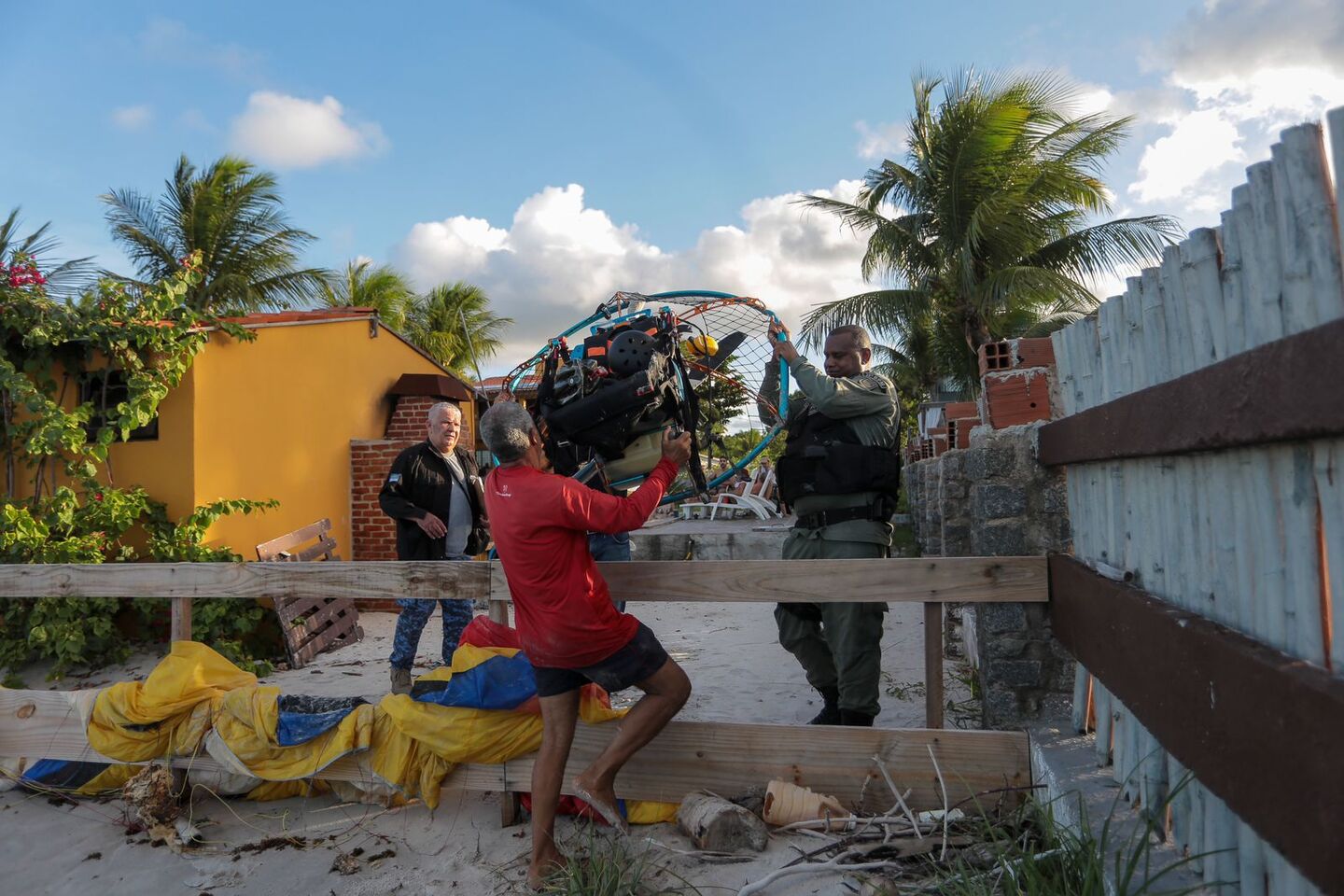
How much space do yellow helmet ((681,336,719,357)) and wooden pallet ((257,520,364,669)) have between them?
176 inches

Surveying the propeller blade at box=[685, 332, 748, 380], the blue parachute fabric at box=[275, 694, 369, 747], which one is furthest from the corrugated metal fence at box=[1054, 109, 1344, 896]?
the blue parachute fabric at box=[275, 694, 369, 747]

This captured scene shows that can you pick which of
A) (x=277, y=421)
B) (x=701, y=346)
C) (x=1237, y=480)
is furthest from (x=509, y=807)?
(x=277, y=421)

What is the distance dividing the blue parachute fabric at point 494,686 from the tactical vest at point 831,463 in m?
1.30

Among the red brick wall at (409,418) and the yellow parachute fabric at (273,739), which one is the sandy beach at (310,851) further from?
the red brick wall at (409,418)

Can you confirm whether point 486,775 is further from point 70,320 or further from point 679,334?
point 70,320

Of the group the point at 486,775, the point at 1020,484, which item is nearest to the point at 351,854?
the point at 486,775

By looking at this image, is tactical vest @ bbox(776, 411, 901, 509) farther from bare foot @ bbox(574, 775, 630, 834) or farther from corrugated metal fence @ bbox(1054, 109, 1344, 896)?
bare foot @ bbox(574, 775, 630, 834)

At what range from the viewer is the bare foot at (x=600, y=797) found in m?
2.79

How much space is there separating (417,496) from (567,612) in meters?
2.77

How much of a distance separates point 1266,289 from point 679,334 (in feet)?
6.90

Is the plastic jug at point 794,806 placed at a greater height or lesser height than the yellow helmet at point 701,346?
lesser

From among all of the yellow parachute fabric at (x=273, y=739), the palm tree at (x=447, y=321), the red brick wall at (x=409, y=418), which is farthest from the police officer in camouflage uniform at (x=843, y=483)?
the palm tree at (x=447, y=321)

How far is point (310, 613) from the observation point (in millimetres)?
7172

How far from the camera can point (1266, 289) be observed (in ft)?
4.43
